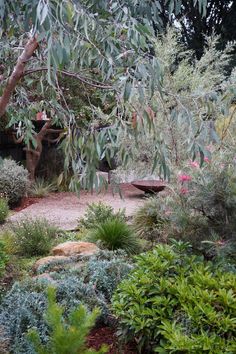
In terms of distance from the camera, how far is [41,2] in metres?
1.72

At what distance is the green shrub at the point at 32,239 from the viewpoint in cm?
587

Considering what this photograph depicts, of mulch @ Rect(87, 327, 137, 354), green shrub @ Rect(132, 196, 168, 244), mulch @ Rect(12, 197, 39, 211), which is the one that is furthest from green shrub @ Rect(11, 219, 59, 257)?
mulch @ Rect(12, 197, 39, 211)

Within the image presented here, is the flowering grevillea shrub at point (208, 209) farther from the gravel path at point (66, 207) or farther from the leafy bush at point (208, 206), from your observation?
the gravel path at point (66, 207)

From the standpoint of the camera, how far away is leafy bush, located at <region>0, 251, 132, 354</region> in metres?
3.29

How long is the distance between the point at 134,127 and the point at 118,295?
146 centimetres

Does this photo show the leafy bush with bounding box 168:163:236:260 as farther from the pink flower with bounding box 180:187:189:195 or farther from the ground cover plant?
the ground cover plant

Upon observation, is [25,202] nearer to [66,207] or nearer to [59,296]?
[66,207]

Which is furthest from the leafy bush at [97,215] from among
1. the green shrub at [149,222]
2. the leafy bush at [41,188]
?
the leafy bush at [41,188]

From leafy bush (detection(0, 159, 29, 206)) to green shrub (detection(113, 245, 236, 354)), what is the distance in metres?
6.68

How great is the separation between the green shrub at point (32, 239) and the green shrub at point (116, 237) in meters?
0.58

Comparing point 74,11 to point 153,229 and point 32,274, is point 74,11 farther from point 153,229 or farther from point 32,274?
point 153,229

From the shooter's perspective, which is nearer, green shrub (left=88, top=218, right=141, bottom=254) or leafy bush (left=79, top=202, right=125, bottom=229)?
green shrub (left=88, top=218, right=141, bottom=254)

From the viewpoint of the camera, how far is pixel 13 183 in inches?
383

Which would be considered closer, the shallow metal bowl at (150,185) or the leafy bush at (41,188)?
the shallow metal bowl at (150,185)
